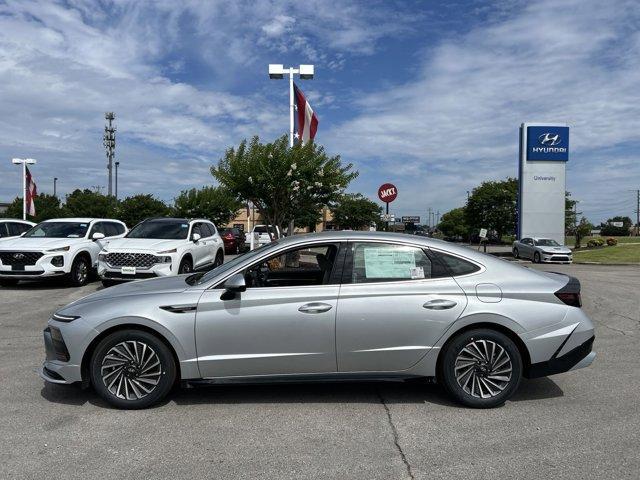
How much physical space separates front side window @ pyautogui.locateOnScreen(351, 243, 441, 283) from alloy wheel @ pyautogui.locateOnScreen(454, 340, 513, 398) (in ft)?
2.40

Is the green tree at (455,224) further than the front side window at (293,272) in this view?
Yes

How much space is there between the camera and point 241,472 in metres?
3.43

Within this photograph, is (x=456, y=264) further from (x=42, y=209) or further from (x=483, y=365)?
(x=42, y=209)

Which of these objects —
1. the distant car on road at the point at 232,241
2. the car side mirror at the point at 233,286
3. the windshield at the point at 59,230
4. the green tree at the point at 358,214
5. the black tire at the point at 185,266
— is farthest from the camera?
the green tree at the point at 358,214

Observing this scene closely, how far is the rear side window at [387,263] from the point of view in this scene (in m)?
4.65

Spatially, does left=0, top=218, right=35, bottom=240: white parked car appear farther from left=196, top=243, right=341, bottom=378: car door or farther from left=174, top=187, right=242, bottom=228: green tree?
left=174, top=187, right=242, bottom=228: green tree

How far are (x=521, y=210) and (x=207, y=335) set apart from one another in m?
34.1

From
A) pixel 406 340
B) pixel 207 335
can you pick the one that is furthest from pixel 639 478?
pixel 207 335

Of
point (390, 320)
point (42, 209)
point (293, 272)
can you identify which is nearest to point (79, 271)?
point (293, 272)

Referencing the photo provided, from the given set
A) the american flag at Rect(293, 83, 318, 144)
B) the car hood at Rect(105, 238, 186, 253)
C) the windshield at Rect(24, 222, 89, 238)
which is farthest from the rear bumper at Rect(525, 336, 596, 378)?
the american flag at Rect(293, 83, 318, 144)

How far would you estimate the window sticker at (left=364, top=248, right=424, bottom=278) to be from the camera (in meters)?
4.67

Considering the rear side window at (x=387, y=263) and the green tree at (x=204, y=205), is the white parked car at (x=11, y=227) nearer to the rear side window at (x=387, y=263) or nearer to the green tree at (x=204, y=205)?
the rear side window at (x=387, y=263)

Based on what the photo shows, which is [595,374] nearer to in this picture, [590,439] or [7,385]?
[590,439]

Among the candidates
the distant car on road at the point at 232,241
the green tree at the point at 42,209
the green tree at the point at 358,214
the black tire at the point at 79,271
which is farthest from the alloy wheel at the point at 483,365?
the green tree at the point at 358,214
